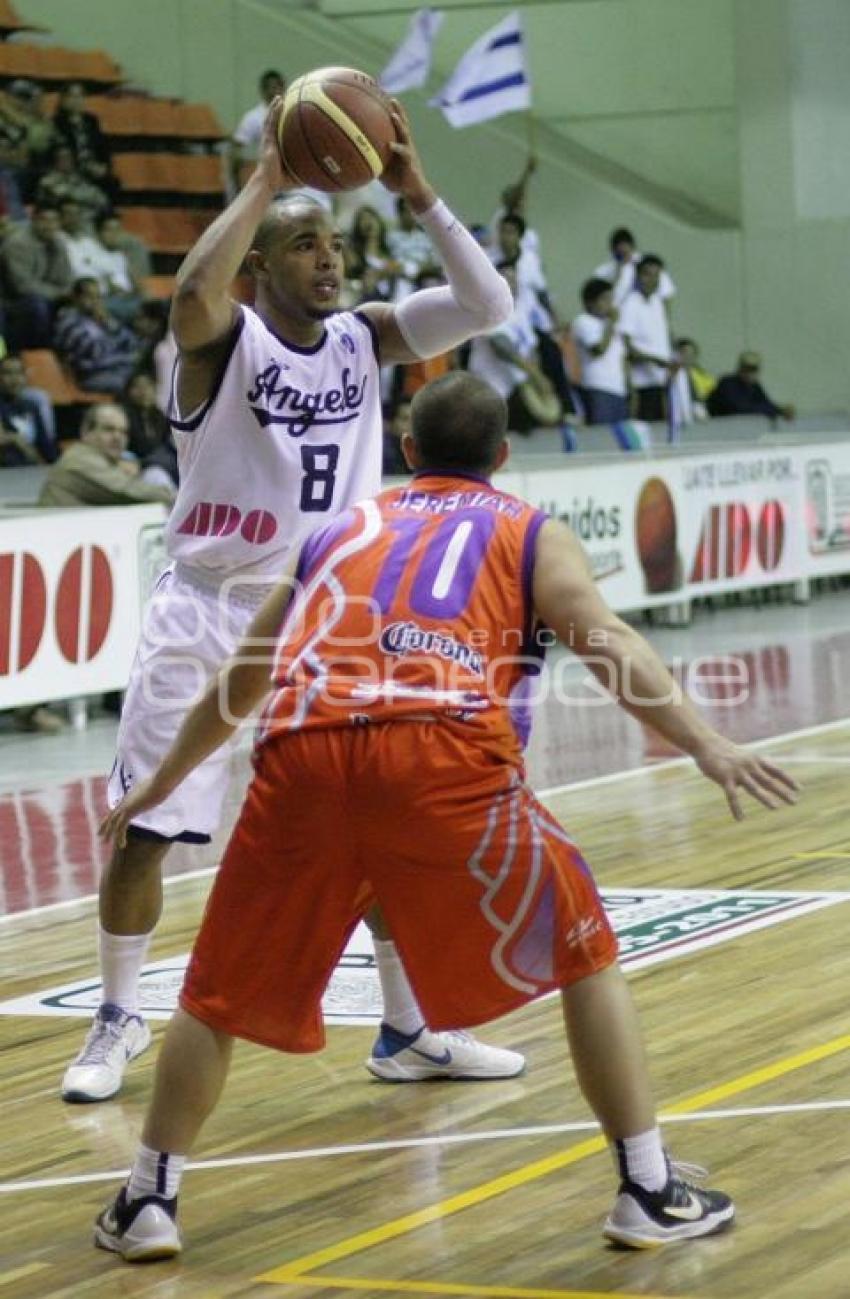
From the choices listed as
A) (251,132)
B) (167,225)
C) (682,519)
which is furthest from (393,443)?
(167,225)

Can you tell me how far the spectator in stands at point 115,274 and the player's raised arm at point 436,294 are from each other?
12.6 meters

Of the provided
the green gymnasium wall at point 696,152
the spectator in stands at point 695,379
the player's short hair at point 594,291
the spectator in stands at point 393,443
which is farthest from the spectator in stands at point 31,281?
the green gymnasium wall at point 696,152

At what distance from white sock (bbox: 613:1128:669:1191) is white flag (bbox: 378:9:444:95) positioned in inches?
690

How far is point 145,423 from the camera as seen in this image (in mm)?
16734

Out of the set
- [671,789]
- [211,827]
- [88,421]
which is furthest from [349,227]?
[211,827]

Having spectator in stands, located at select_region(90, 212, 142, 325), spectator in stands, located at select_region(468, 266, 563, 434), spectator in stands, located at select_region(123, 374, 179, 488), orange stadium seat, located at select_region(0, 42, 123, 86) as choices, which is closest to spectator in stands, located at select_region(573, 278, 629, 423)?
spectator in stands, located at select_region(468, 266, 563, 434)

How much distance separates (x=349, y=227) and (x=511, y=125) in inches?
296

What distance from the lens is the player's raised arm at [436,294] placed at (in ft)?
20.4

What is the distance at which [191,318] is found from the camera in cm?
609

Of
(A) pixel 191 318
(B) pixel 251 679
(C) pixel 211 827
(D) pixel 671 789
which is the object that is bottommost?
(D) pixel 671 789

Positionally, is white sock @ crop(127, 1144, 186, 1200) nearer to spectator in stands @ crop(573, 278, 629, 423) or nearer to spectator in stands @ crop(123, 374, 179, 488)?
spectator in stands @ crop(123, 374, 179, 488)

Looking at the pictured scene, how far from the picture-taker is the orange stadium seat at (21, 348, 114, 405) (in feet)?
60.4

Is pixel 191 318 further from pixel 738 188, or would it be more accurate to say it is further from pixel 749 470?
pixel 738 188

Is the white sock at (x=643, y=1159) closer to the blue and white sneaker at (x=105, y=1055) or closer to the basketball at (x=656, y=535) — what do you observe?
the blue and white sneaker at (x=105, y=1055)
